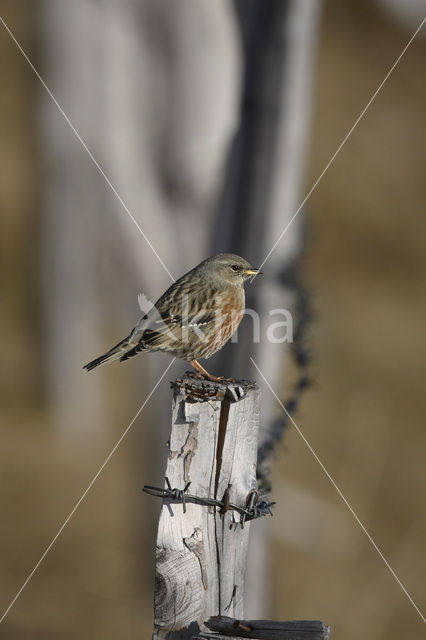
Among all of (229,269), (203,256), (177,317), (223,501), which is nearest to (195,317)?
(177,317)

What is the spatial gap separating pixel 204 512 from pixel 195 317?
1.16 metres

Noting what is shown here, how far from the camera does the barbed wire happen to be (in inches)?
118

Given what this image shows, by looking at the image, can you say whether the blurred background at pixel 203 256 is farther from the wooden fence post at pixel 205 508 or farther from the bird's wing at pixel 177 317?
the wooden fence post at pixel 205 508

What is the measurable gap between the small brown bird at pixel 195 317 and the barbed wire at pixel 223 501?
0.84 metres

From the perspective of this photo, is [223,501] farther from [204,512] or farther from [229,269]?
[229,269]

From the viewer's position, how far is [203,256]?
211 inches

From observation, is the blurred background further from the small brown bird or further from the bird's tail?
the bird's tail

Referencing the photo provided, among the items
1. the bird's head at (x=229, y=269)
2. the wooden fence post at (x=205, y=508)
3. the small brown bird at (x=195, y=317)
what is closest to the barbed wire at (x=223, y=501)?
the wooden fence post at (x=205, y=508)

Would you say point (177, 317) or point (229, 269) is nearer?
point (177, 317)

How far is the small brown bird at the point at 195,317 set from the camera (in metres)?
3.87

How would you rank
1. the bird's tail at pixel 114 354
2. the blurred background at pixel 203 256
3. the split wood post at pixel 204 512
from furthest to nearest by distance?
the blurred background at pixel 203 256, the bird's tail at pixel 114 354, the split wood post at pixel 204 512

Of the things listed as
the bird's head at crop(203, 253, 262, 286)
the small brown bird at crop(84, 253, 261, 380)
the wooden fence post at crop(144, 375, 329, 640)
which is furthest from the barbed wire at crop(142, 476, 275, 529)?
the bird's head at crop(203, 253, 262, 286)

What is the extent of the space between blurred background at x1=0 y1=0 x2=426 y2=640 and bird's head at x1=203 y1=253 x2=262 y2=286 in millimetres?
593

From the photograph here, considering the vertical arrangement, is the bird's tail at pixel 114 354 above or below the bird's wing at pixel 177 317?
below
